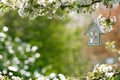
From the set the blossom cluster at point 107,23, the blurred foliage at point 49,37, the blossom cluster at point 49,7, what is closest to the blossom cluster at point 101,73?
the blossom cluster at point 107,23

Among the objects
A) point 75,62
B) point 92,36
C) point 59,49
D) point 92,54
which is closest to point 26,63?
point 75,62

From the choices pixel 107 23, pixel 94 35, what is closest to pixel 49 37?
pixel 94 35

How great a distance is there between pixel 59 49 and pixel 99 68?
961 cm

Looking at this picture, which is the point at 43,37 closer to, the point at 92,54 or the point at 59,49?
the point at 59,49

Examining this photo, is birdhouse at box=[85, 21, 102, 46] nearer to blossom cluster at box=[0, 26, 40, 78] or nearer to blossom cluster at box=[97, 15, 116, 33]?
blossom cluster at box=[97, 15, 116, 33]

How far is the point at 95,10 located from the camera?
16.0 feet

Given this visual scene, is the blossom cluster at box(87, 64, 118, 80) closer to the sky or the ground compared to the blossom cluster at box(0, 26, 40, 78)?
A: closer to the ground

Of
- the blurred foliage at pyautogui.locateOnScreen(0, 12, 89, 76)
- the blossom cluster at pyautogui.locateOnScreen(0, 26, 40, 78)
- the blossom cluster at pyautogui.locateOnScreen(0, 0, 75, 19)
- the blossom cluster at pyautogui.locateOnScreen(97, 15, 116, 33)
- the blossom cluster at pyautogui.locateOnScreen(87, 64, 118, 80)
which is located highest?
the blurred foliage at pyautogui.locateOnScreen(0, 12, 89, 76)

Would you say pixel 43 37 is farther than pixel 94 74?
Yes

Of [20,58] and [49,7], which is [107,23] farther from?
[20,58]

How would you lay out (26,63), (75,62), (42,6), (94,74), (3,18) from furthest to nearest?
(3,18) < (75,62) < (26,63) < (94,74) < (42,6)

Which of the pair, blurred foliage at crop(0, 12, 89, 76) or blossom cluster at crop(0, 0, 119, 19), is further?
blurred foliage at crop(0, 12, 89, 76)

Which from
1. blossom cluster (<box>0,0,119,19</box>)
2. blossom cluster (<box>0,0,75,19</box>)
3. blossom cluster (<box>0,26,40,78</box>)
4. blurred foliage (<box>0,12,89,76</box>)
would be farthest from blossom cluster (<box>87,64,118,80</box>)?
blurred foliage (<box>0,12,89,76</box>)

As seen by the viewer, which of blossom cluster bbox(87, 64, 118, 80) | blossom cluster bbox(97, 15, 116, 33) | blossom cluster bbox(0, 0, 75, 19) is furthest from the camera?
blossom cluster bbox(87, 64, 118, 80)
